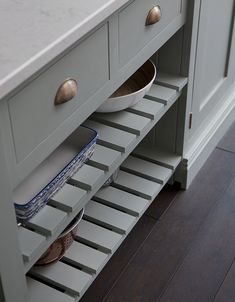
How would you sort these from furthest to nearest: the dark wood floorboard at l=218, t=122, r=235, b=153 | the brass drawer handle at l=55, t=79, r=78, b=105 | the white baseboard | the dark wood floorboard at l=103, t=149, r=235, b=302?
1. the dark wood floorboard at l=218, t=122, r=235, b=153
2. the white baseboard
3. the dark wood floorboard at l=103, t=149, r=235, b=302
4. the brass drawer handle at l=55, t=79, r=78, b=105

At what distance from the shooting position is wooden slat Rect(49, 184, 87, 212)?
1.32m

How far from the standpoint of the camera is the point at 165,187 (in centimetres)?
200

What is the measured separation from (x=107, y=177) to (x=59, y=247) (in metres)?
0.25

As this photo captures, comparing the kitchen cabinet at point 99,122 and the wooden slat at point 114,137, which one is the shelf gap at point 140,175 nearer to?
the kitchen cabinet at point 99,122

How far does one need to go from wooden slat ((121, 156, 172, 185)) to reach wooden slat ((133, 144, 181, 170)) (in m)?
0.02

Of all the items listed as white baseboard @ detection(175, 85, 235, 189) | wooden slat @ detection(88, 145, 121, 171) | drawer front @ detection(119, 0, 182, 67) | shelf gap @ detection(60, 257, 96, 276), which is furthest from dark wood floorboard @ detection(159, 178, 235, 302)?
drawer front @ detection(119, 0, 182, 67)

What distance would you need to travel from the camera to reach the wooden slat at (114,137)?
147 cm

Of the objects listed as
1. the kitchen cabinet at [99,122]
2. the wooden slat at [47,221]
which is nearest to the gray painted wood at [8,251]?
the kitchen cabinet at [99,122]

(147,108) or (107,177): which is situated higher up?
(147,108)

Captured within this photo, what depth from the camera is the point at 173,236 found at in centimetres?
182

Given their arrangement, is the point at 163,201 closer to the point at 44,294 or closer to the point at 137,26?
the point at 44,294

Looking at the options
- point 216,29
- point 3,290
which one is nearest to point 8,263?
point 3,290

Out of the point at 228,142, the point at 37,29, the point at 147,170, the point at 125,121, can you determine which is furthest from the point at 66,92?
the point at 228,142

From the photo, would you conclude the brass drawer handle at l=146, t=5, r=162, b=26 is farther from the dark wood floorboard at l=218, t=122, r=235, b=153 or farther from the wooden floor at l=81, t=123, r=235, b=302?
the dark wood floorboard at l=218, t=122, r=235, b=153
